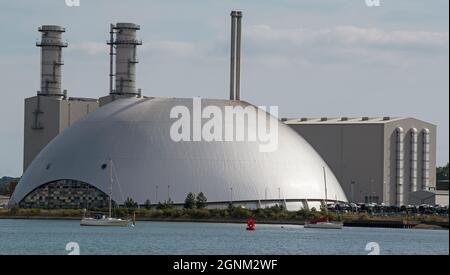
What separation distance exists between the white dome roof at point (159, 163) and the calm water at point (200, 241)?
75.3ft

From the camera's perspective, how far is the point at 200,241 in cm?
7988

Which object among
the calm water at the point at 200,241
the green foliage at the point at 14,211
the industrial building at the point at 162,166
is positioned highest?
the industrial building at the point at 162,166

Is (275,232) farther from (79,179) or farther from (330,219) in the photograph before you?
(79,179)

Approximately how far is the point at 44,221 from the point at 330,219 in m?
25.4

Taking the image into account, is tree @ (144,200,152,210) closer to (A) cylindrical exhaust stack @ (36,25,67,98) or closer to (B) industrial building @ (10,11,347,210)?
(B) industrial building @ (10,11,347,210)

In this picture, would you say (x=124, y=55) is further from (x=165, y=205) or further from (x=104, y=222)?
(x=104, y=222)

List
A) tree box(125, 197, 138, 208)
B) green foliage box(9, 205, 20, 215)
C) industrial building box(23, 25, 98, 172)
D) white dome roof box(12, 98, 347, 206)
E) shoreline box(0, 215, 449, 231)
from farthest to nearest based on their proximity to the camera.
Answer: industrial building box(23, 25, 98, 172)
green foliage box(9, 205, 20, 215)
white dome roof box(12, 98, 347, 206)
tree box(125, 197, 138, 208)
shoreline box(0, 215, 449, 231)

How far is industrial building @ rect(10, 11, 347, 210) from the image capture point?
12619 cm

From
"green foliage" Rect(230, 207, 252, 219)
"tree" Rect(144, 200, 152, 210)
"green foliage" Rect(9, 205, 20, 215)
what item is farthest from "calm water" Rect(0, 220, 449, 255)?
"green foliage" Rect(9, 205, 20, 215)

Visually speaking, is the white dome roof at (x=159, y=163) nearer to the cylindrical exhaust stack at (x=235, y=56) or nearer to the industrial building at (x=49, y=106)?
the cylindrical exhaust stack at (x=235, y=56)

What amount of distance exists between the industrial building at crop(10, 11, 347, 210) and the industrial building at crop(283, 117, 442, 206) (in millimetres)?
14461

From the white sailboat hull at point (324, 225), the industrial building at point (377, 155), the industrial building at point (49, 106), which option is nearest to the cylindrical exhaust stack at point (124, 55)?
the industrial building at point (49, 106)

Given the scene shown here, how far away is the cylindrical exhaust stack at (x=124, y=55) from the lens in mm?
151750

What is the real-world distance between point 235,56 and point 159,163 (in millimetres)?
17481
